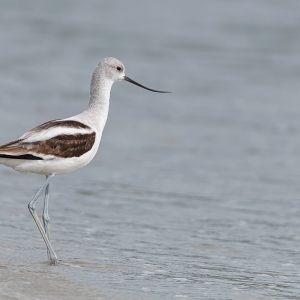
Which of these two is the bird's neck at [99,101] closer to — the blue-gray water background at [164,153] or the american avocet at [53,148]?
→ the american avocet at [53,148]

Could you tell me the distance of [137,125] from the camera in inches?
506

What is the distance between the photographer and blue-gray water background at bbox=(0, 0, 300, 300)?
611 cm

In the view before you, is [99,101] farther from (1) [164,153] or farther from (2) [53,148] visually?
(1) [164,153]

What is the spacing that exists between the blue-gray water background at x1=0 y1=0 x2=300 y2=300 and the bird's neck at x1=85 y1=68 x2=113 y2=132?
1.07 m

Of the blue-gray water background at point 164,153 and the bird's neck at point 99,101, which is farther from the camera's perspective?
the bird's neck at point 99,101

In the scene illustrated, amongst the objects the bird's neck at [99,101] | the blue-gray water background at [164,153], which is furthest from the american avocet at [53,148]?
the blue-gray water background at [164,153]

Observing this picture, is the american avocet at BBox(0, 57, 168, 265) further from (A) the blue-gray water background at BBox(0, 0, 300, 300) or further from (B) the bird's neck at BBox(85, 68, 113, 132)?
(A) the blue-gray water background at BBox(0, 0, 300, 300)

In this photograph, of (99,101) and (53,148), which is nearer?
(53,148)

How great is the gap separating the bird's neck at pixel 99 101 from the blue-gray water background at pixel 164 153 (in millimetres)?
1074

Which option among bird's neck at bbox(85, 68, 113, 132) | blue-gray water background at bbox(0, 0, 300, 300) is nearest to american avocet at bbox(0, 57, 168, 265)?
bird's neck at bbox(85, 68, 113, 132)

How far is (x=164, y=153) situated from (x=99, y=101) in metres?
4.52

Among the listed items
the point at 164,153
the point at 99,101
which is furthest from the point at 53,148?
the point at 164,153

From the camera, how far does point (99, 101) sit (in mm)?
6762

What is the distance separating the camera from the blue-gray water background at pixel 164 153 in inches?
240
